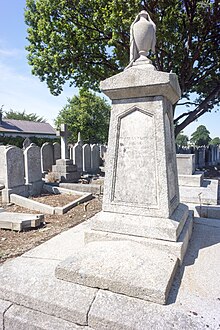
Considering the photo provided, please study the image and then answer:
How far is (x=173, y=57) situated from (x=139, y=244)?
10.7m

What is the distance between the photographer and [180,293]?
5.92 feet

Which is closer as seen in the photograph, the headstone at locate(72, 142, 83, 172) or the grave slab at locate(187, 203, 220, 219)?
the grave slab at locate(187, 203, 220, 219)

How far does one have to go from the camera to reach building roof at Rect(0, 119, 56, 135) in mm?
35844

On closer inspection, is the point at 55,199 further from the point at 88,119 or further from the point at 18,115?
the point at 18,115

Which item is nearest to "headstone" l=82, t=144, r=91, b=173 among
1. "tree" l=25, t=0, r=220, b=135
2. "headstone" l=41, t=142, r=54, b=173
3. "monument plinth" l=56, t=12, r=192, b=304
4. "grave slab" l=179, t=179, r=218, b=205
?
"headstone" l=41, t=142, r=54, b=173

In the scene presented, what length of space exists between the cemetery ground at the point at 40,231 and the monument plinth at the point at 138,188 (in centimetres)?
165

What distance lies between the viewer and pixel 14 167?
21.8 feet

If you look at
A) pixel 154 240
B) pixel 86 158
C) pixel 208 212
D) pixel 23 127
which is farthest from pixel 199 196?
pixel 23 127

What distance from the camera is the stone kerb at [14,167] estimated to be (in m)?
6.44

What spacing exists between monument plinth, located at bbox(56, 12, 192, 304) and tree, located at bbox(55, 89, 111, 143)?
31.2 meters

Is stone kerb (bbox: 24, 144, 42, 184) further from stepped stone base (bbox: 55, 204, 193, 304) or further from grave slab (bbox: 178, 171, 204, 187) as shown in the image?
stepped stone base (bbox: 55, 204, 193, 304)

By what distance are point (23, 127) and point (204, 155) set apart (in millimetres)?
32061

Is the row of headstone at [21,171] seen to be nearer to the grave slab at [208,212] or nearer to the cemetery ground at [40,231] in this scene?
the cemetery ground at [40,231]

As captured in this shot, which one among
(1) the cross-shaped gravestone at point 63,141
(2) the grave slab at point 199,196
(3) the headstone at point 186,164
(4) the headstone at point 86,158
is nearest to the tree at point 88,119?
(4) the headstone at point 86,158
